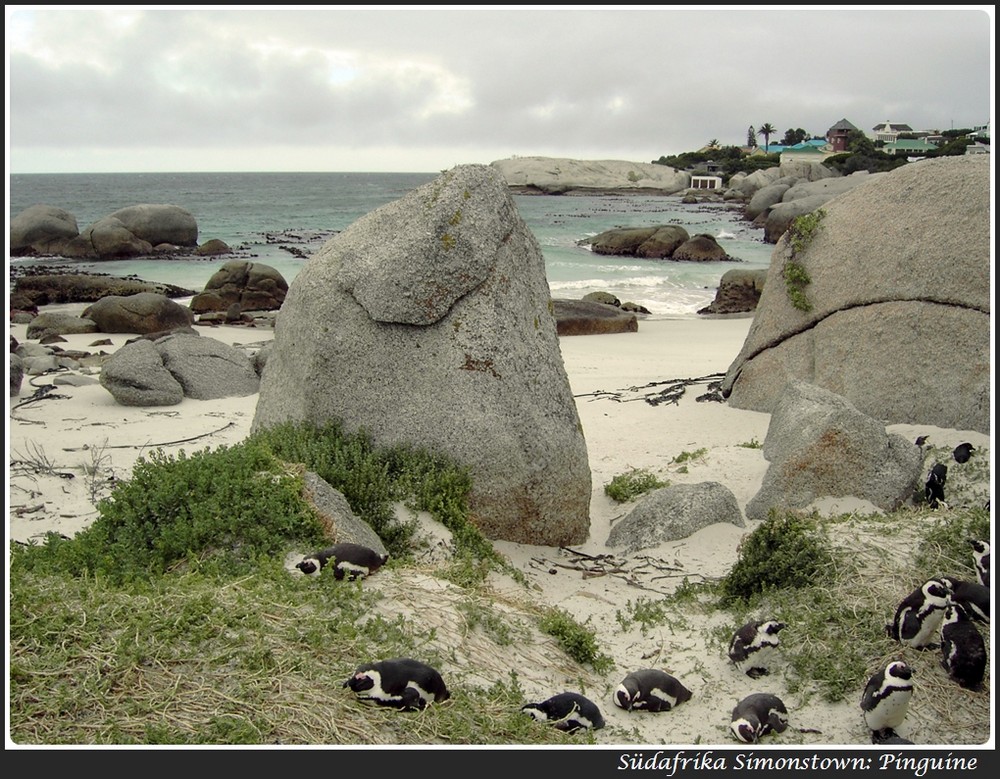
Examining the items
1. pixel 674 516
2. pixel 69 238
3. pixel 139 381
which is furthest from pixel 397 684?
pixel 69 238

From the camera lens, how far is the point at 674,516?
26.3 feet

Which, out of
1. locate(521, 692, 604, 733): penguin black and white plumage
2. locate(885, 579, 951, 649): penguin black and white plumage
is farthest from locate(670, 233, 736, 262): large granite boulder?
locate(521, 692, 604, 733): penguin black and white plumage

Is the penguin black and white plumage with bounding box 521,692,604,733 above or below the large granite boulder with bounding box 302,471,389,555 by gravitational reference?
below

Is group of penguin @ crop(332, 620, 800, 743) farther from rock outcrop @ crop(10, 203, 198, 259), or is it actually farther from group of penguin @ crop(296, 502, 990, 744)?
rock outcrop @ crop(10, 203, 198, 259)

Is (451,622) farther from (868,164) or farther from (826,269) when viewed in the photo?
(868,164)

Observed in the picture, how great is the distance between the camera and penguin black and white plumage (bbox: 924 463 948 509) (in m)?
7.85

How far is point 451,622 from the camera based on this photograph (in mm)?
5457

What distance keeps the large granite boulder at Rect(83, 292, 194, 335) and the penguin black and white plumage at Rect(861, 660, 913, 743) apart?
18.4 metres

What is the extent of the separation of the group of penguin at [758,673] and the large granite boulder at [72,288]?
25183 mm

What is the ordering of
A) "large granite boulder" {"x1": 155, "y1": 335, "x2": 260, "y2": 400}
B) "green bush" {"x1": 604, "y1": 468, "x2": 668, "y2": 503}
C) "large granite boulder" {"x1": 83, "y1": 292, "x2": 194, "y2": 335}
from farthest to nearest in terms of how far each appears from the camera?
"large granite boulder" {"x1": 83, "y1": 292, "x2": 194, "y2": 335} → "large granite boulder" {"x1": 155, "y1": 335, "x2": 260, "y2": 400} → "green bush" {"x1": 604, "y1": 468, "x2": 668, "y2": 503}

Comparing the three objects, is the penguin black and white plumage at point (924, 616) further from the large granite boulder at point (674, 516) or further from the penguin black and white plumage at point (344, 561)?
the penguin black and white plumage at point (344, 561)

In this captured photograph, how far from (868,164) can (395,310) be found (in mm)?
81279

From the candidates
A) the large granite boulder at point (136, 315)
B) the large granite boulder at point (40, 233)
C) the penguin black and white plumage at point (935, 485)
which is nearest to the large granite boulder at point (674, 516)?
the penguin black and white plumage at point (935, 485)

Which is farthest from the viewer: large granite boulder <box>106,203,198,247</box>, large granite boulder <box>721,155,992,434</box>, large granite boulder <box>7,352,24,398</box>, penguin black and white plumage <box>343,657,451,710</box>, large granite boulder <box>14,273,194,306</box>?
large granite boulder <box>106,203,198,247</box>
